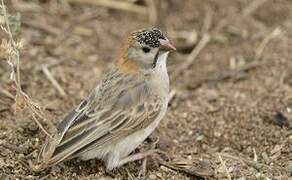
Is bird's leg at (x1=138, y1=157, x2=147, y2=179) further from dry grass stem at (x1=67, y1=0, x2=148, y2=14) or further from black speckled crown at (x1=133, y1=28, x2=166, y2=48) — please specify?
dry grass stem at (x1=67, y1=0, x2=148, y2=14)

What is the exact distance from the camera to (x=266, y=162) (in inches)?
230

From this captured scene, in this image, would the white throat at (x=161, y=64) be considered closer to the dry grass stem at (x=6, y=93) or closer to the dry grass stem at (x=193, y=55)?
the dry grass stem at (x=6, y=93)

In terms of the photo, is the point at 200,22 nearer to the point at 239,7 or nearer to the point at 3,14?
the point at 239,7

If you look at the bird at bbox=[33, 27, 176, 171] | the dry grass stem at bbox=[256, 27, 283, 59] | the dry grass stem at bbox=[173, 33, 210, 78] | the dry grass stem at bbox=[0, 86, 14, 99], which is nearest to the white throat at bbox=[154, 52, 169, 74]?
the bird at bbox=[33, 27, 176, 171]

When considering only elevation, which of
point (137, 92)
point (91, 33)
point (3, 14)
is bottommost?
point (91, 33)

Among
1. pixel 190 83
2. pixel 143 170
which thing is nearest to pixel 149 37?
pixel 143 170

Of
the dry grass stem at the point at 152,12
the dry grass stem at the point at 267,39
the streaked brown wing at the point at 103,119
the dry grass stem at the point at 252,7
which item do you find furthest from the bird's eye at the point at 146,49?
the dry grass stem at the point at 252,7

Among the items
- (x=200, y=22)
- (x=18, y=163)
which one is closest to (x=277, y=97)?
(x=200, y=22)

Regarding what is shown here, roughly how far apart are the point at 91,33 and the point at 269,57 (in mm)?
2388

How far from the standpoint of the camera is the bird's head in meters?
5.81

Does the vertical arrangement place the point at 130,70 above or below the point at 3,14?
below

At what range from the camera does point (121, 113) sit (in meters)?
5.62

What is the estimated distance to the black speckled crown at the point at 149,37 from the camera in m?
5.81

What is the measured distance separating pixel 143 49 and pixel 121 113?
0.65m
